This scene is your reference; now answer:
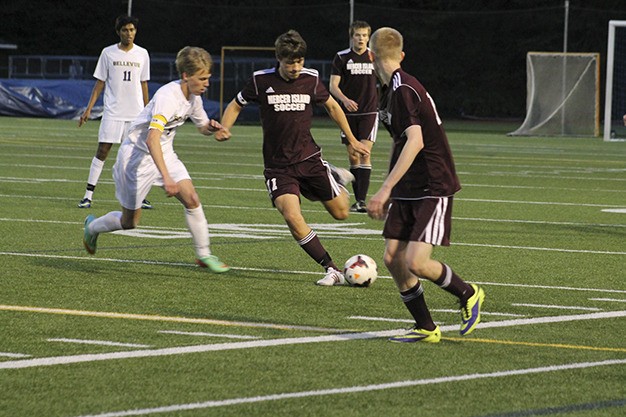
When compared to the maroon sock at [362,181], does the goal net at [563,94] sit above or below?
above

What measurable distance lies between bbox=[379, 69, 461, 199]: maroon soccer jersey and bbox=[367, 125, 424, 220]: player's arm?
0.27 feet

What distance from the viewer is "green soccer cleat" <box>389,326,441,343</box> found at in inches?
307

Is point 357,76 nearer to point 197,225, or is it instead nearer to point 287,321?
point 197,225

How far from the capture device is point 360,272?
9.98 m

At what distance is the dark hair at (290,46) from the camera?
993cm

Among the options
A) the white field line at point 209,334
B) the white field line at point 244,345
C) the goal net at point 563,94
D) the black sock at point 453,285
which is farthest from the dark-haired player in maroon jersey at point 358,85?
the goal net at point 563,94

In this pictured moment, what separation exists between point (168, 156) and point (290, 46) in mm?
1318

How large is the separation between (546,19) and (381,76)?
4737 centimetres

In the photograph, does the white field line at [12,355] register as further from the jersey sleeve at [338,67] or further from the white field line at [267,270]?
the jersey sleeve at [338,67]

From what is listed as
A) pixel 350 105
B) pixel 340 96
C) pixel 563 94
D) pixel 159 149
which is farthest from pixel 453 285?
pixel 563 94

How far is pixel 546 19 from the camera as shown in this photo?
54156 mm

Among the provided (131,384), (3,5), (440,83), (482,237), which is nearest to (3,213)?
(482,237)

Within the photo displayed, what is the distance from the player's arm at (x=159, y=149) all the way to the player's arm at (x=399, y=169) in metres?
2.38

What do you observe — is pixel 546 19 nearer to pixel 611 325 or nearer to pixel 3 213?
pixel 3 213
